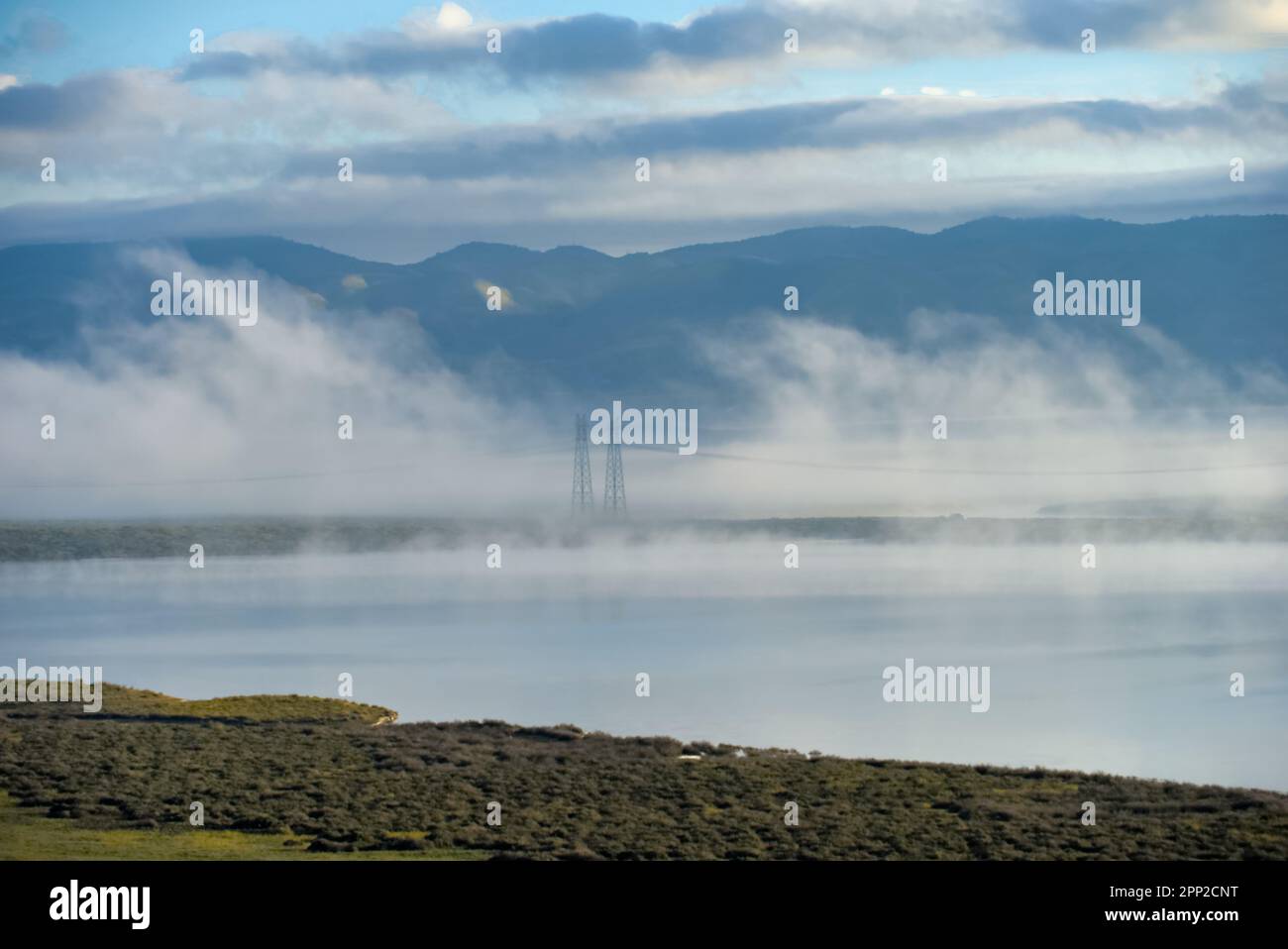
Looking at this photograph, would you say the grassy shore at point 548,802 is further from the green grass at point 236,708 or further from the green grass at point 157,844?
the green grass at point 236,708

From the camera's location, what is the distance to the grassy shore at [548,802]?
913 inches

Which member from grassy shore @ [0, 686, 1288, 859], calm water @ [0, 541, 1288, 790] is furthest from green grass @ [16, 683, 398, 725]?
calm water @ [0, 541, 1288, 790]

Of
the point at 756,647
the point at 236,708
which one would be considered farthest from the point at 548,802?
the point at 756,647

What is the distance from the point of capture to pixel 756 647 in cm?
7619

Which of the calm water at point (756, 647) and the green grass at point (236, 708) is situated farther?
the calm water at point (756, 647)

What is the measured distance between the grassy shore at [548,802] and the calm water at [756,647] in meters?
9.59

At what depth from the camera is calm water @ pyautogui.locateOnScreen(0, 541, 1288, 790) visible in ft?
152

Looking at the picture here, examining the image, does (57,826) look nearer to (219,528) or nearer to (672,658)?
(672,658)

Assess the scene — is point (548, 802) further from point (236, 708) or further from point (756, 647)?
point (756, 647)

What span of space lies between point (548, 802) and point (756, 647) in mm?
Result: 49870

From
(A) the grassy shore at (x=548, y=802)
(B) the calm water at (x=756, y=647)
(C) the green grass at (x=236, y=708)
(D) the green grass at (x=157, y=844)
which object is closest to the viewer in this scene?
(D) the green grass at (x=157, y=844)

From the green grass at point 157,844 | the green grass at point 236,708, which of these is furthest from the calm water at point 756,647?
the green grass at point 157,844

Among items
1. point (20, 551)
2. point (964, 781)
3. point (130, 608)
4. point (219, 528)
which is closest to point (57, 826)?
point (964, 781)

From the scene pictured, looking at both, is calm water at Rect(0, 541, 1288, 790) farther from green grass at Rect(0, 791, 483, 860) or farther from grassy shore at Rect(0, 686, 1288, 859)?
green grass at Rect(0, 791, 483, 860)
